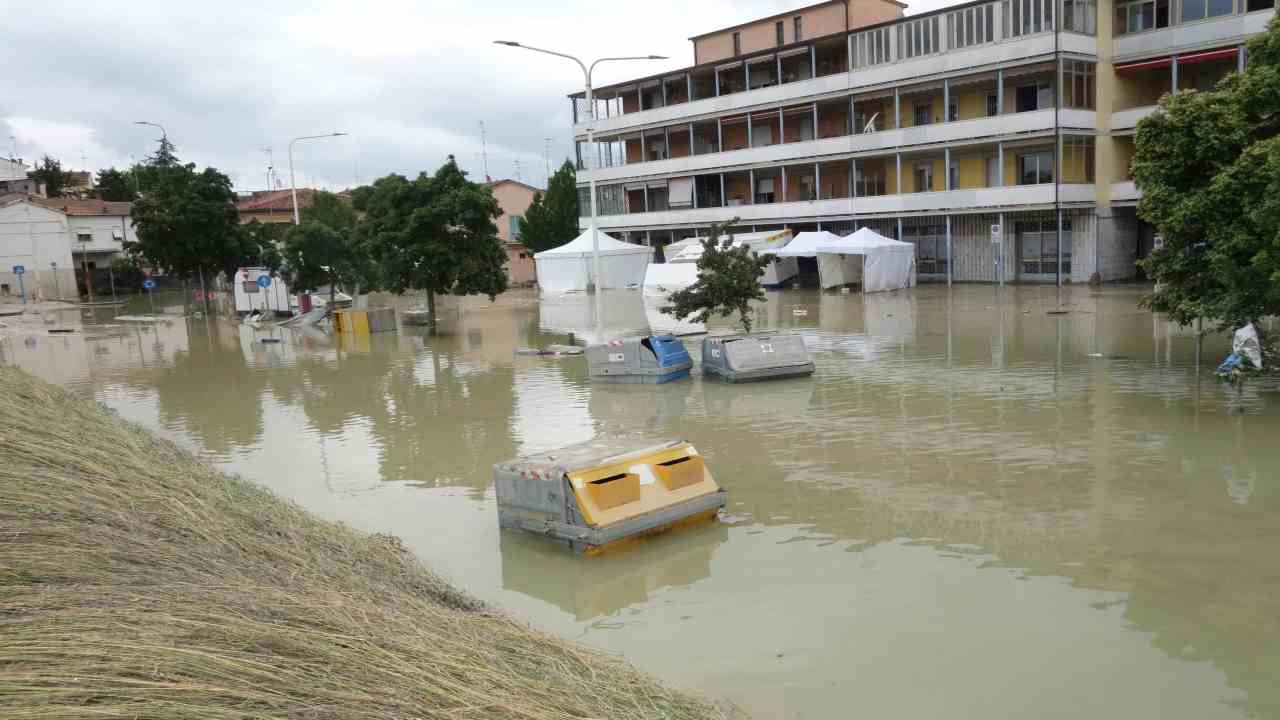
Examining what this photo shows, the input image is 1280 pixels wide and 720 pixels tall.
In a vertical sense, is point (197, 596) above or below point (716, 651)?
above

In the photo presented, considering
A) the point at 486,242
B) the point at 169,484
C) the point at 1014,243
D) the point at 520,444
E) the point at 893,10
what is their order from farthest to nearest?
the point at 893,10, the point at 1014,243, the point at 486,242, the point at 520,444, the point at 169,484

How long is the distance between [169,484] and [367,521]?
278 centimetres

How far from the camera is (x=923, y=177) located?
1844 inches

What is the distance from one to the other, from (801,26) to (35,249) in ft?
159

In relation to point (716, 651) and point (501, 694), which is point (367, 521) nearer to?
point (716, 651)

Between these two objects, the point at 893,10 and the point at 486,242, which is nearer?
the point at 486,242

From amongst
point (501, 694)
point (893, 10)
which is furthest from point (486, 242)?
point (893, 10)

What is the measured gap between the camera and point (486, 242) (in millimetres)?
32844

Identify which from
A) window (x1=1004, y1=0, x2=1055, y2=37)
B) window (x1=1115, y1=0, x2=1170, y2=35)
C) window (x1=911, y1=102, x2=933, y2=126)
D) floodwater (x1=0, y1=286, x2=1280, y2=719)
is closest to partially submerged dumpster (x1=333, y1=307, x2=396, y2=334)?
floodwater (x1=0, y1=286, x2=1280, y2=719)

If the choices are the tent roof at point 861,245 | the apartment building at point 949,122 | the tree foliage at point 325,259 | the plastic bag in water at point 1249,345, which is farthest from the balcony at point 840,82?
the plastic bag in water at point 1249,345

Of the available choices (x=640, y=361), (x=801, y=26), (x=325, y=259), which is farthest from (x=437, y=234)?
(x=801, y=26)

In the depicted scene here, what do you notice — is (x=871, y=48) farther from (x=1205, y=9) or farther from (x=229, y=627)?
(x=229, y=627)

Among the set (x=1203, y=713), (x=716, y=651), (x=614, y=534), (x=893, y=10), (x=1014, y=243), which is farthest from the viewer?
(x=893, y=10)

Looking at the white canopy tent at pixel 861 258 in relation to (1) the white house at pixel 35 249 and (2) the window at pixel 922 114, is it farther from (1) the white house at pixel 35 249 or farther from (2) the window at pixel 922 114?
(1) the white house at pixel 35 249
